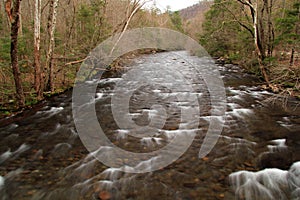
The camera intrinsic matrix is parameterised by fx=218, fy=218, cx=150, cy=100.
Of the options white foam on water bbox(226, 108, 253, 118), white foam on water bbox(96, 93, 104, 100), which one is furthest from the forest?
white foam on water bbox(96, 93, 104, 100)

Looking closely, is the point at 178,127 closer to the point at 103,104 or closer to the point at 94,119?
the point at 94,119

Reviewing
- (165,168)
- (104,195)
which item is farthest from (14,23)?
(165,168)

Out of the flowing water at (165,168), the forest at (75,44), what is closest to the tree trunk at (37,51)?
the forest at (75,44)

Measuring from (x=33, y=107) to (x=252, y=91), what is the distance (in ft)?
29.1

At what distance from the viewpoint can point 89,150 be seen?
4.86m

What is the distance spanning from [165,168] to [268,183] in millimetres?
1774

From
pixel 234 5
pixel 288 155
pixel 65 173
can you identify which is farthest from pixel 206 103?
pixel 234 5

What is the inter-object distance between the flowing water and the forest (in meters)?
1.56

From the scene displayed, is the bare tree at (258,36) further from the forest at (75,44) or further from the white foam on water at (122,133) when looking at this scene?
the white foam on water at (122,133)

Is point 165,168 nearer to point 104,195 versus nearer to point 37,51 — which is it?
point 104,195

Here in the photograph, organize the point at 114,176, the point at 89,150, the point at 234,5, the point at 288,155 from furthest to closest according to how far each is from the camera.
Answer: the point at 234,5
the point at 89,150
the point at 288,155
the point at 114,176

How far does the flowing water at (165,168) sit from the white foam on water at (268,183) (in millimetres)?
14

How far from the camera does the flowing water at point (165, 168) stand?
11.6ft

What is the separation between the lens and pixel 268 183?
12.1 ft
